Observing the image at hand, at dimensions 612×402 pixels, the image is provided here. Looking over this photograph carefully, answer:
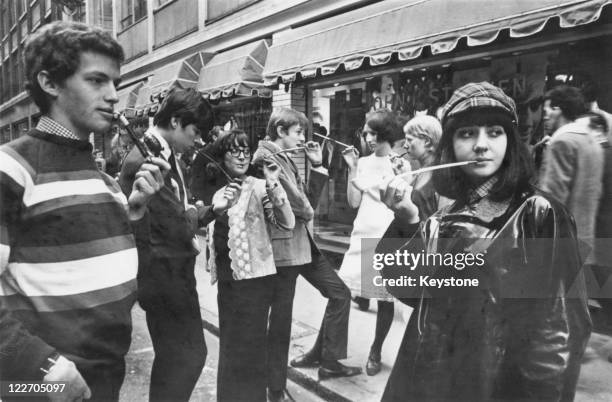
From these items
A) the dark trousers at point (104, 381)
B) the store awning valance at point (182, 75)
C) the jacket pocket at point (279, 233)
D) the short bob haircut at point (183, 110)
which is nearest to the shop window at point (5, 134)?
the short bob haircut at point (183, 110)

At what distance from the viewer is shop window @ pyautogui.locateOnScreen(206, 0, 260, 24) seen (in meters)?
8.59

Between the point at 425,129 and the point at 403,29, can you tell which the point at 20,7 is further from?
the point at 403,29

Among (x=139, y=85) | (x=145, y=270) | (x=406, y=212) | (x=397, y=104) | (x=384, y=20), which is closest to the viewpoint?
(x=406, y=212)

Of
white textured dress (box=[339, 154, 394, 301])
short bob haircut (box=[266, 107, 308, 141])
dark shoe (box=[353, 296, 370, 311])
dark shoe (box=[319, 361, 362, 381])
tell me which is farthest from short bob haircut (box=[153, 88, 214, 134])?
dark shoe (box=[353, 296, 370, 311])

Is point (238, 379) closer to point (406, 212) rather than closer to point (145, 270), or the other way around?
point (145, 270)

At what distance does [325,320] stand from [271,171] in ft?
3.67

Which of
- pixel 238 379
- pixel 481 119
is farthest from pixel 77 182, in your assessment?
pixel 238 379

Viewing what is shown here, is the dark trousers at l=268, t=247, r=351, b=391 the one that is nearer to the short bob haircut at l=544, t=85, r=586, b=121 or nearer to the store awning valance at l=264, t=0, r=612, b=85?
the short bob haircut at l=544, t=85, r=586, b=121

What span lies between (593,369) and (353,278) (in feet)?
5.45

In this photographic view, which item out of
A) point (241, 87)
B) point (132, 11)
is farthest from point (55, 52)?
point (132, 11)

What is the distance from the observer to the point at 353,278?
320 centimetres

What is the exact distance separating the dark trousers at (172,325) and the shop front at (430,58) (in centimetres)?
305

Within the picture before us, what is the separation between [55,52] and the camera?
4.91ft

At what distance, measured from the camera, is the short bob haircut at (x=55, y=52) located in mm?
1500
